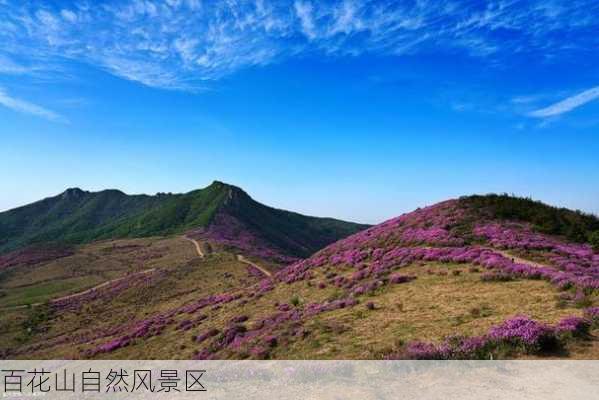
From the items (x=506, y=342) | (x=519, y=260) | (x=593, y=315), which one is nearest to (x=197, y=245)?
Result: (x=519, y=260)

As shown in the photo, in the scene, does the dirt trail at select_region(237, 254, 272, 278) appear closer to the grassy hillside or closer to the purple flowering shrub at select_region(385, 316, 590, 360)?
the grassy hillside

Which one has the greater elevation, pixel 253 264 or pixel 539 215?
pixel 539 215

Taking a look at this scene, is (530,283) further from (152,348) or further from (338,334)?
(152,348)

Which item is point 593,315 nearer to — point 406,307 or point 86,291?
point 406,307

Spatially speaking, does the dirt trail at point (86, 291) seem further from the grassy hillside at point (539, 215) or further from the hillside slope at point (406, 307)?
the grassy hillside at point (539, 215)

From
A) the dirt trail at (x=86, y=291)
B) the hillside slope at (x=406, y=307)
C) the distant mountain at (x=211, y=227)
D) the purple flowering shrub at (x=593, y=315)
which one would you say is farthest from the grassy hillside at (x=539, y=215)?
the distant mountain at (x=211, y=227)

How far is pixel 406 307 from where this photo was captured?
21031mm

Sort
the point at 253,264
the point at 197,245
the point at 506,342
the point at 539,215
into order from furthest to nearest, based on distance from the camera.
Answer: the point at 197,245, the point at 253,264, the point at 539,215, the point at 506,342

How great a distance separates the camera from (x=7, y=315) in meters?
53.3

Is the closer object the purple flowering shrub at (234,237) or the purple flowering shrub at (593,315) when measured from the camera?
the purple flowering shrub at (593,315)

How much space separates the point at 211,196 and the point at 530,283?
532ft

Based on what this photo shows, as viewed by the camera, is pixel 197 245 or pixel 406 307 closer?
pixel 406 307

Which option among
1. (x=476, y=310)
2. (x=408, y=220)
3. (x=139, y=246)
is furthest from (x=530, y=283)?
(x=139, y=246)

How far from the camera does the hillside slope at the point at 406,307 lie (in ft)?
48.6
